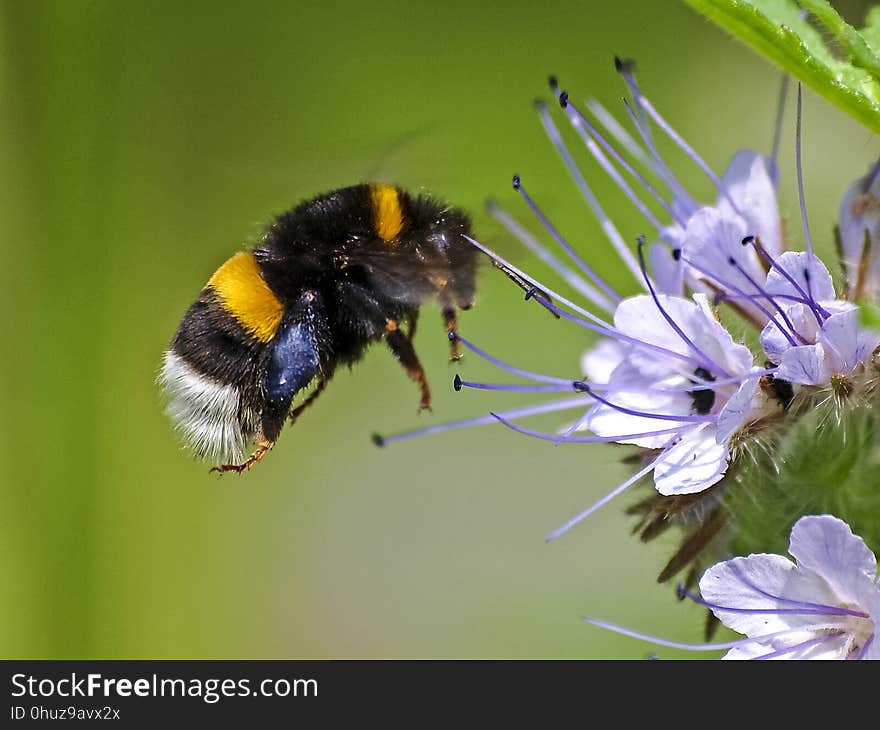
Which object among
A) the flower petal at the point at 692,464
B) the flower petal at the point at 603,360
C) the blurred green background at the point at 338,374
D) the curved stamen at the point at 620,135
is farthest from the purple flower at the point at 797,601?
the blurred green background at the point at 338,374

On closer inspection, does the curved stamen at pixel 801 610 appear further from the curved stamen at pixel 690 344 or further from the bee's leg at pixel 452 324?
the bee's leg at pixel 452 324

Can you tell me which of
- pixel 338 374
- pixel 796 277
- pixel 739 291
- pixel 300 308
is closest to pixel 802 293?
pixel 796 277

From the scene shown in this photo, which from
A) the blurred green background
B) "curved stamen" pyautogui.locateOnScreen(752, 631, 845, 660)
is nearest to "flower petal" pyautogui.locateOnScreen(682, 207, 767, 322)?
"curved stamen" pyautogui.locateOnScreen(752, 631, 845, 660)

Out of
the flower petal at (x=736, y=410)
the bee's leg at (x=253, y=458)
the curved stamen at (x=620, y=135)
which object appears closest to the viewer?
the flower petal at (x=736, y=410)

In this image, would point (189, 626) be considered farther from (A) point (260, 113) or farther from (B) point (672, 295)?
(B) point (672, 295)

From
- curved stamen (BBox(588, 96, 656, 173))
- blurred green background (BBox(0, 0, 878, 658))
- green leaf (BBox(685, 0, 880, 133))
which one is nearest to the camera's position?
green leaf (BBox(685, 0, 880, 133))

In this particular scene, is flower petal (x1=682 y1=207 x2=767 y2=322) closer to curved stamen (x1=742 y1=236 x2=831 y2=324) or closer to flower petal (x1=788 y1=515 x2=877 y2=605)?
curved stamen (x1=742 y1=236 x2=831 y2=324)

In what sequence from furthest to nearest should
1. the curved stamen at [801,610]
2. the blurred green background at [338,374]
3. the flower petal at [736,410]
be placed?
1. the blurred green background at [338,374]
2. the flower petal at [736,410]
3. the curved stamen at [801,610]
